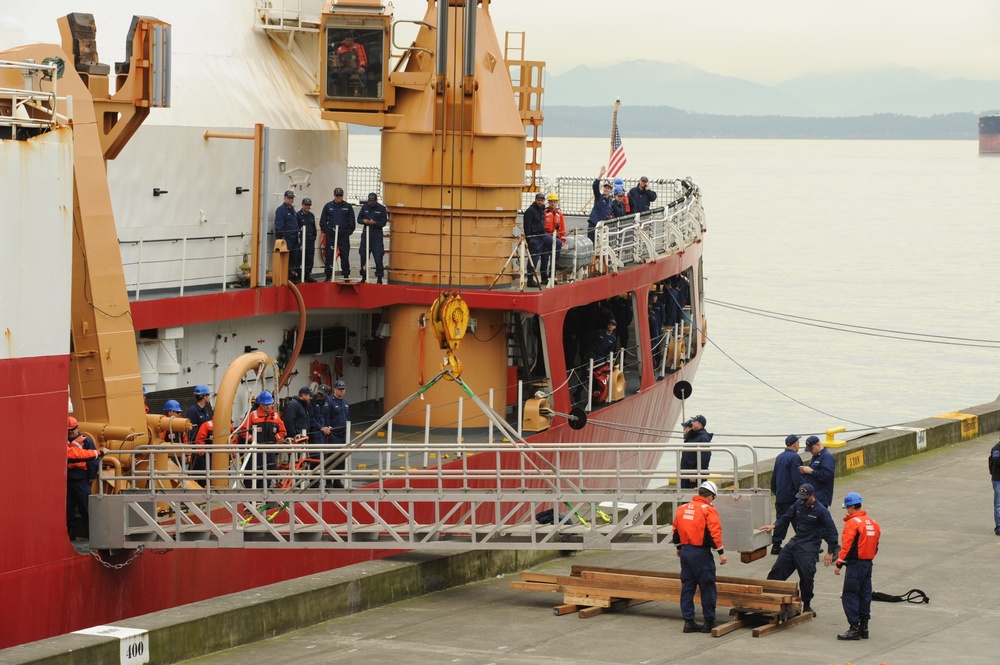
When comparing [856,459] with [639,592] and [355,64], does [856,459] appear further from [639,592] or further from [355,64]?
[639,592]

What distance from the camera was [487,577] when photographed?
1554 cm

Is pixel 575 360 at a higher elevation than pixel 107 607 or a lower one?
higher

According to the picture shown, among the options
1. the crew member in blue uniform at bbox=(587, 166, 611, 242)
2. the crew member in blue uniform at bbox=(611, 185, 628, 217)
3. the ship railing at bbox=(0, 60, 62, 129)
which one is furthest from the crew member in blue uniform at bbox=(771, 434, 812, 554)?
the crew member in blue uniform at bbox=(611, 185, 628, 217)

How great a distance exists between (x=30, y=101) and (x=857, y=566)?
821 centimetres

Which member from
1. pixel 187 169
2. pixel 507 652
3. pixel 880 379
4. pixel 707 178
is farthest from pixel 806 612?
pixel 707 178

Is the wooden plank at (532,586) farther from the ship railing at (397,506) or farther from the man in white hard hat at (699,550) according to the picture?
the man in white hard hat at (699,550)

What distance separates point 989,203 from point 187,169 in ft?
430

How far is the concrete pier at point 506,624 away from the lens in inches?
483

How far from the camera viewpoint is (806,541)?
539 inches

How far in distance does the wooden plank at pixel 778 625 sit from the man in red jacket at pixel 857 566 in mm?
480

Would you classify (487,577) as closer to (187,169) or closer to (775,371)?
(187,169)

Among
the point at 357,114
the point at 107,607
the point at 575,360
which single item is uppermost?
the point at 357,114

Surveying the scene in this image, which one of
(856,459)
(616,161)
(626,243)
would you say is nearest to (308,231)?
(626,243)

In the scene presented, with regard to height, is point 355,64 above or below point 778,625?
above
